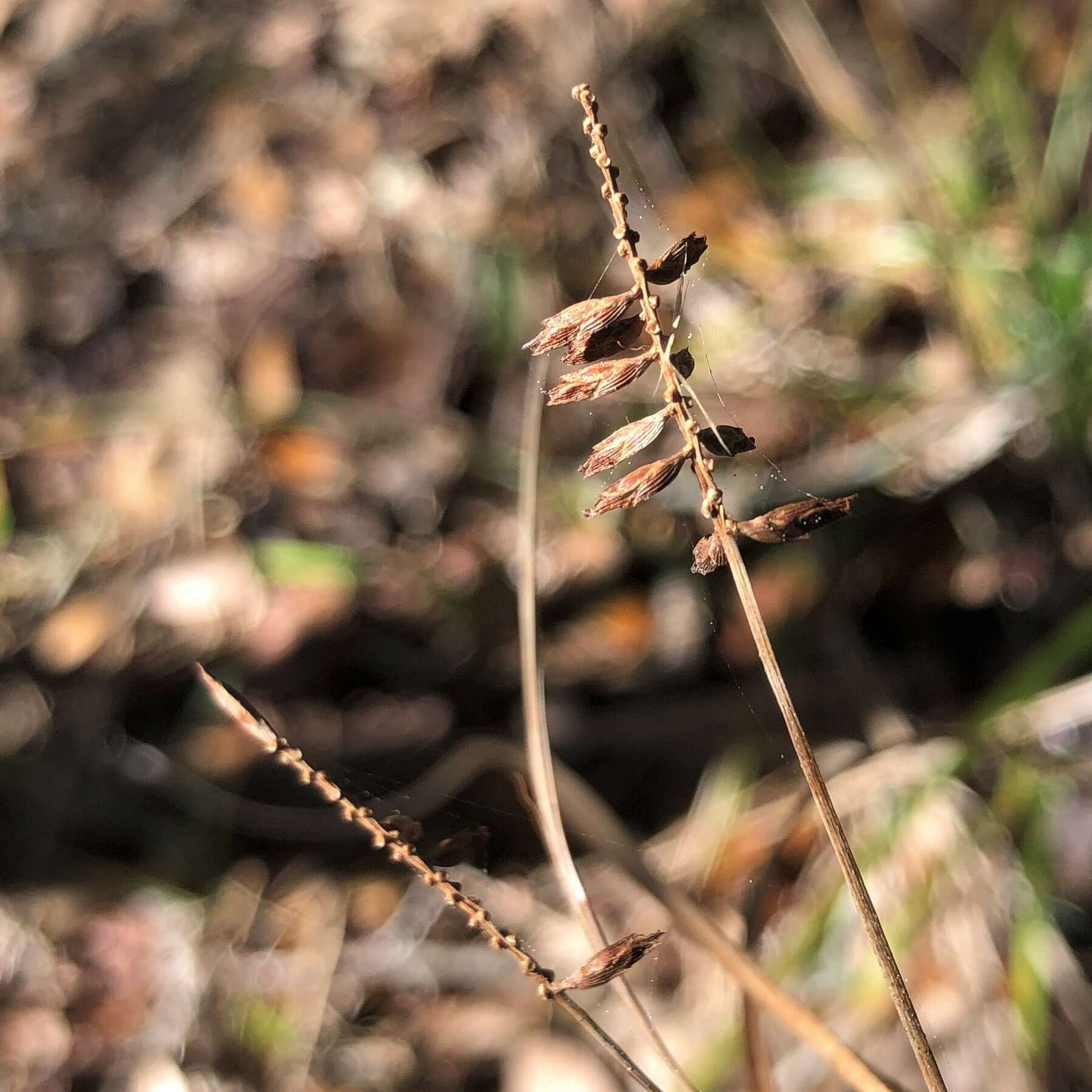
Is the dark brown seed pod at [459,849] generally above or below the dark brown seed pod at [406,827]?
below

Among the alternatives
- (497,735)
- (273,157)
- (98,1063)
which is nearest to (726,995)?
(497,735)

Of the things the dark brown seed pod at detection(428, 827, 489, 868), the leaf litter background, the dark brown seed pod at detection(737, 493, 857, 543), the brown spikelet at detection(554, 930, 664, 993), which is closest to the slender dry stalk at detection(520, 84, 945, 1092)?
the dark brown seed pod at detection(737, 493, 857, 543)

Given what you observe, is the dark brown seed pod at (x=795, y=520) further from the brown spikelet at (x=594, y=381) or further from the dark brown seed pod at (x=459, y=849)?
the dark brown seed pod at (x=459, y=849)

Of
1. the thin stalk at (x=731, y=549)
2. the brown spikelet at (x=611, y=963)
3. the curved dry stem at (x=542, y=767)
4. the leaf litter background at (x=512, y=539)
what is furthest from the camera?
the leaf litter background at (x=512, y=539)

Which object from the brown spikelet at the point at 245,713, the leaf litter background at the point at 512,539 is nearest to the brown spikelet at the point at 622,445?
the brown spikelet at the point at 245,713

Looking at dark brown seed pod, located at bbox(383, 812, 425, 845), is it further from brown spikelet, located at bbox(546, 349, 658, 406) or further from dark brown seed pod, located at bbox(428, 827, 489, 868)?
brown spikelet, located at bbox(546, 349, 658, 406)

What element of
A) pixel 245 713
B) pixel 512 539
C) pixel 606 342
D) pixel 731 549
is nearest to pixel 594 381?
pixel 606 342

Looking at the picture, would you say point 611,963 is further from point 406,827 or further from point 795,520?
point 795,520

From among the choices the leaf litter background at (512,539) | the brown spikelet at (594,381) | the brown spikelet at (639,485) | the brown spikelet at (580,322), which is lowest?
the leaf litter background at (512,539)
